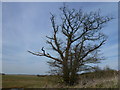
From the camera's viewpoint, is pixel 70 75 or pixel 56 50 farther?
pixel 56 50

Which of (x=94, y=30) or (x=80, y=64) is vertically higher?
(x=94, y=30)

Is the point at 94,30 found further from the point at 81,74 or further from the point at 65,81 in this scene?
the point at 65,81

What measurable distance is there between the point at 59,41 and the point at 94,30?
2838 mm

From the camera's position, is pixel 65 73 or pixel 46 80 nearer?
pixel 65 73

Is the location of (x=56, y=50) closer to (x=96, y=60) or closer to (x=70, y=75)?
(x=70, y=75)

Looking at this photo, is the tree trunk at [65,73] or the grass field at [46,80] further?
the tree trunk at [65,73]

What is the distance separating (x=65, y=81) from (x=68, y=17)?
4.67 meters

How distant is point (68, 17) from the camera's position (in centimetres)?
912

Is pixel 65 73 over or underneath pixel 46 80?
over

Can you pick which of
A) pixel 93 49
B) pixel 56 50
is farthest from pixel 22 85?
pixel 93 49

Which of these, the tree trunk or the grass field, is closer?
the grass field

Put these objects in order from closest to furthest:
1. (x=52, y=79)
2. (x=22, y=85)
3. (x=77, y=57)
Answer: (x=22, y=85)
(x=77, y=57)
(x=52, y=79)

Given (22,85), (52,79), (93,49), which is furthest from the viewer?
(93,49)

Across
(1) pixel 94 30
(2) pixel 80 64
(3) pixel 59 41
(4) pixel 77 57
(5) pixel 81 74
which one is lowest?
(5) pixel 81 74
